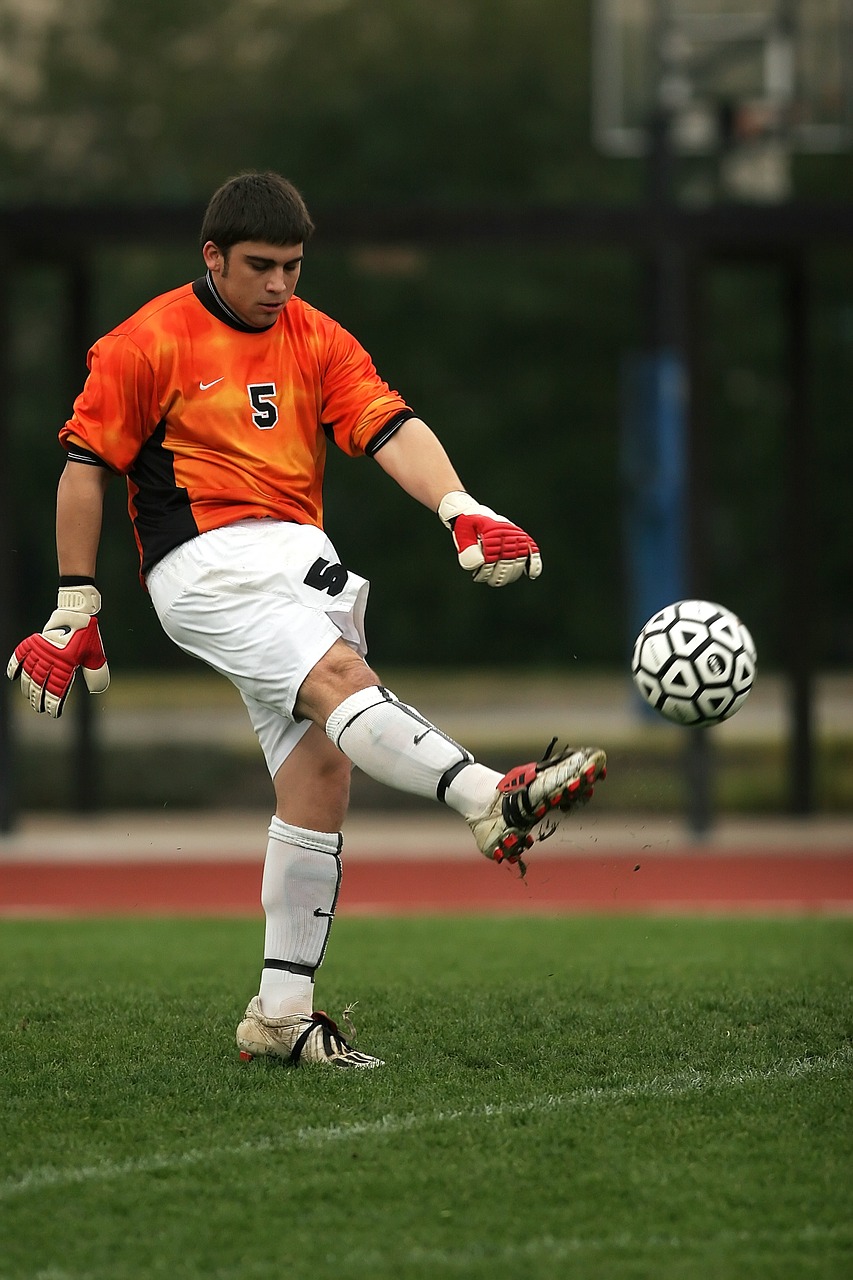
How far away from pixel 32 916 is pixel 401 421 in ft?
14.9

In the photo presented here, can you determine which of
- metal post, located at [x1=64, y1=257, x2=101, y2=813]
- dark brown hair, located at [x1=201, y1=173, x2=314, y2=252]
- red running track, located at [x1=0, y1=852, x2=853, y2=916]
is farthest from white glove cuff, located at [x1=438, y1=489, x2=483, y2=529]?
metal post, located at [x1=64, y1=257, x2=101, y2=813]

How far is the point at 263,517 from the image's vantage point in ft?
14.4

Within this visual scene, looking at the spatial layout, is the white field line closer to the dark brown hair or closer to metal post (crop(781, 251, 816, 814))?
the dark brown hair

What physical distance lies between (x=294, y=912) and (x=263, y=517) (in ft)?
3.34

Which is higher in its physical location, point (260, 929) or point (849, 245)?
point (849, 245)

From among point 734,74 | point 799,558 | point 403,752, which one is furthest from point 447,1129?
point 734,74

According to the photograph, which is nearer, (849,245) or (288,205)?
(288,205)

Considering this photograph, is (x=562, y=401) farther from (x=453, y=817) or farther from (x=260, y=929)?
(x=260, y=929)

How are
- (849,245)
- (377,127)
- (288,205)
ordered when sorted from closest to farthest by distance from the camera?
(288,205) < (849,245) < (377,127)

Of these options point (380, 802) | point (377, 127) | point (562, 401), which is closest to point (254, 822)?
point (380, 802)

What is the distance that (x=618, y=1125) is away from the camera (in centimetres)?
376

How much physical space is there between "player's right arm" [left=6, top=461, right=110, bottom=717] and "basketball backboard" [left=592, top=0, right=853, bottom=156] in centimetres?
824

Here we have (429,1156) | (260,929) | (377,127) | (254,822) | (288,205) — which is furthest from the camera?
(377,127)

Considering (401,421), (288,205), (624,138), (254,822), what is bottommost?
(254,822)
